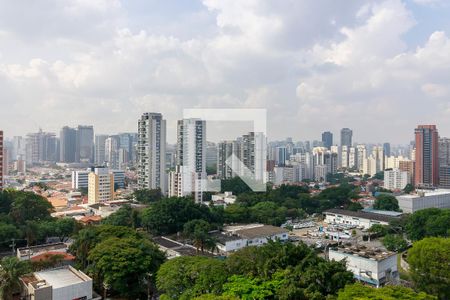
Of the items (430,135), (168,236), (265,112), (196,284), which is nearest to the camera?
(196,284)

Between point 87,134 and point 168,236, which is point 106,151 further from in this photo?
point 168,236

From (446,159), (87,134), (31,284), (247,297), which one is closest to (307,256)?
(247,297)

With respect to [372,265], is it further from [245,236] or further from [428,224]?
[428,224]

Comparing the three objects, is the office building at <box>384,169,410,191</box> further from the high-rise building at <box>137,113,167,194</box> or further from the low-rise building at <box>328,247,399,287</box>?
the low-rise building at <box>328,247,399,287</box>

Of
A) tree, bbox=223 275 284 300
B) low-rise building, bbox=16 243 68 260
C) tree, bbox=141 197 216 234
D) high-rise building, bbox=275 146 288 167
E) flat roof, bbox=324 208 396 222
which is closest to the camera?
tree, bbox=223 275 284 300

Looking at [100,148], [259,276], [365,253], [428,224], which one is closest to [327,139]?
[100,148]

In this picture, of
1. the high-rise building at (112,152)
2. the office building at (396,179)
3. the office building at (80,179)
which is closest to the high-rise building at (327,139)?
the office building at (396,179)

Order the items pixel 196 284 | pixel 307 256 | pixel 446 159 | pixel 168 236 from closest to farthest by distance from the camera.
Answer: pixel 196 284 < pixel 307 256 < pixel 168 236 < pixel 446 159

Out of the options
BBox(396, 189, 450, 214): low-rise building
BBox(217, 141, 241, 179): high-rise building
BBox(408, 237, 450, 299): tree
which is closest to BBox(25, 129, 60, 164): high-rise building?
BBox(217, 141, 241, 179): high-rise building
